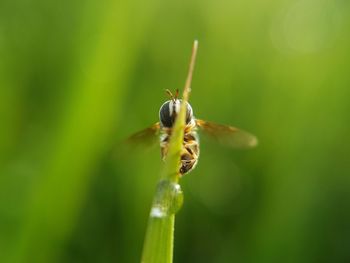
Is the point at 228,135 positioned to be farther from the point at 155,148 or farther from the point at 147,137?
the point at 155,148

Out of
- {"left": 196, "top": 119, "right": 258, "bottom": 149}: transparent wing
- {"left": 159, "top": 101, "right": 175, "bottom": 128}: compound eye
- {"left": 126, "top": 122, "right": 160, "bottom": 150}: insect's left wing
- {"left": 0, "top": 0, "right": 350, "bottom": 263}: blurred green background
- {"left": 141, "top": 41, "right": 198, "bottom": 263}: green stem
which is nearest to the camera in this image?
{"left": 141, "top": 41, "right": 198, "bottom": 263}: green stem

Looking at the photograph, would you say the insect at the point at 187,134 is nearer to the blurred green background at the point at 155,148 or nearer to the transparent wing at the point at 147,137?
the transparent wing at the point at 147,137

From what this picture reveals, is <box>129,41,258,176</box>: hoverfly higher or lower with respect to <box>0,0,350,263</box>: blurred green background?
lower

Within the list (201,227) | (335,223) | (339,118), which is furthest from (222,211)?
(339,118)

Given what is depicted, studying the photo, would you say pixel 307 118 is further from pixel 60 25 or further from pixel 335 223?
pixel 60 25

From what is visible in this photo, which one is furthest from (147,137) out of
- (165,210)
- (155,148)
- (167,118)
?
(155,148)

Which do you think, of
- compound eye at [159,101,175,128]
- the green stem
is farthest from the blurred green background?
the green stem

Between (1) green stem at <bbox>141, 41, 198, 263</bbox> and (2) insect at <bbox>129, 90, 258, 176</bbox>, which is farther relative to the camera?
(2) insect at <bbox>129, 90, 258, 176</bbox>

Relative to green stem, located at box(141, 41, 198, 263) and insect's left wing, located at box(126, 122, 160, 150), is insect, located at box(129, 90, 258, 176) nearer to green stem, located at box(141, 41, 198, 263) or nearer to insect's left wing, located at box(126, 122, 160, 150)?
insect's left wing, located at box(126, 122, 160, 150)
